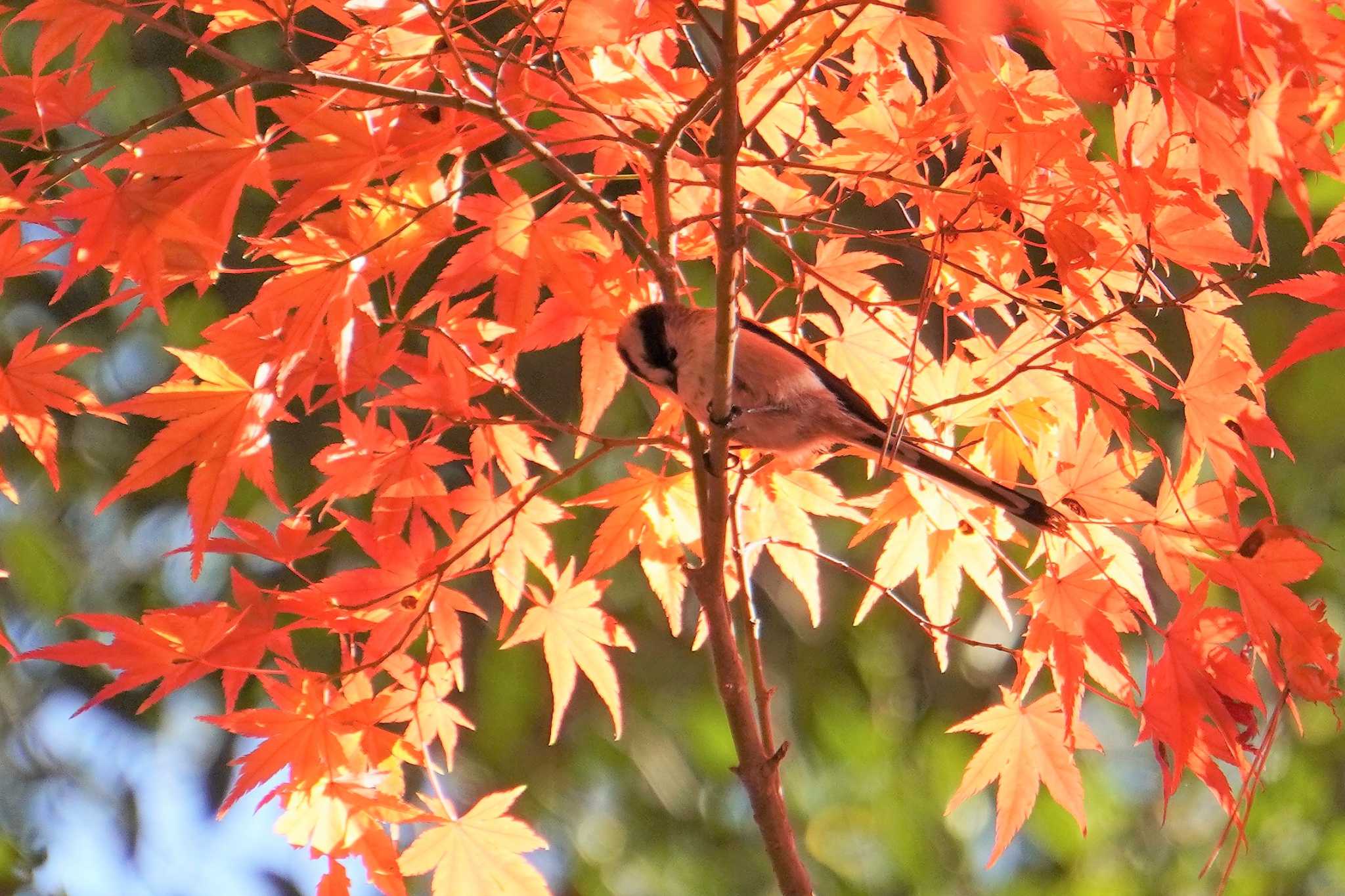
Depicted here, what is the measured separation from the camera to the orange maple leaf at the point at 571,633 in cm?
124

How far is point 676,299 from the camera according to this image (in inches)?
44.0

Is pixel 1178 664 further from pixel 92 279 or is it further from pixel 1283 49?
pixel 92 279

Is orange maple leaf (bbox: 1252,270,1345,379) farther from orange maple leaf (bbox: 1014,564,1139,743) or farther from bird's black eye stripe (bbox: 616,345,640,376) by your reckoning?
bird's black eye stripe (bbox: 616,345,640,376)

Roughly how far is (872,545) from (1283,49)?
5.45 feet

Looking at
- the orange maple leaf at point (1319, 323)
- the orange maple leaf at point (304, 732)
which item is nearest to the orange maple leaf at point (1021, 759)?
the orange maple leaf at point (1319, 323)

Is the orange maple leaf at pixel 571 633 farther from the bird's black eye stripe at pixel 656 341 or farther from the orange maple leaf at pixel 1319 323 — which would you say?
the orange maple leaf at pixel 1319 323

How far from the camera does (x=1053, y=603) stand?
3.50 ft

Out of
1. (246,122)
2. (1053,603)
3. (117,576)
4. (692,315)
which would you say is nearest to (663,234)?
(692,315)

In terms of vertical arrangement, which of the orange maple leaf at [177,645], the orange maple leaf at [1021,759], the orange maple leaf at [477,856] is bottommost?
the orange maple leaf at [477,856]

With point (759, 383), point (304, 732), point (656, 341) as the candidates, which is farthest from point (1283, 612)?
point (304, 732)

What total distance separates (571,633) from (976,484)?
0.48 m

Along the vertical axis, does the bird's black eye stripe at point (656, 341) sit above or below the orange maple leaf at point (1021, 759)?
above

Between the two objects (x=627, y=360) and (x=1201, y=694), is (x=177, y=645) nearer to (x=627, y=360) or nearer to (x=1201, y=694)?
(x=627, y=360)

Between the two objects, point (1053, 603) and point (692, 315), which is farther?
point (692, 315)
